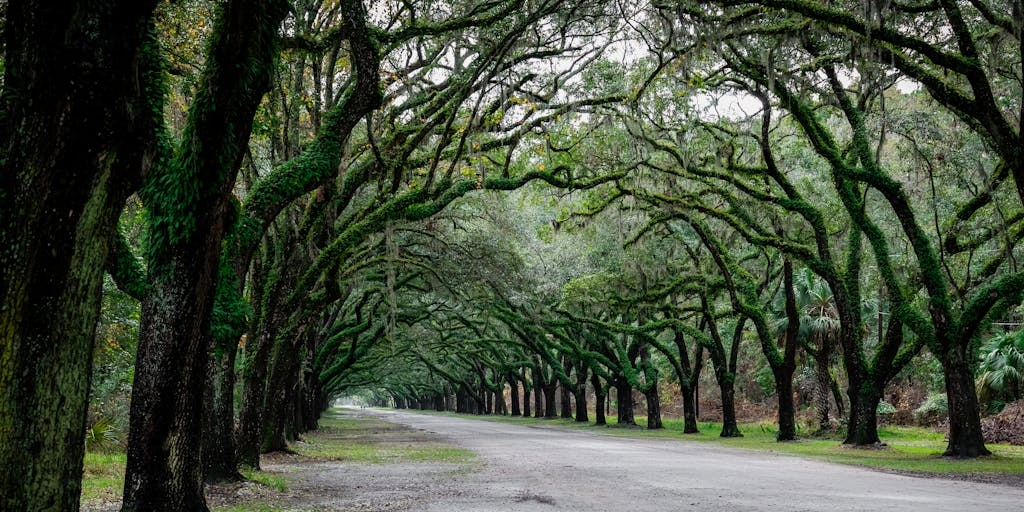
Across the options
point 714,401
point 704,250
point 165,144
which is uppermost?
point 704,250

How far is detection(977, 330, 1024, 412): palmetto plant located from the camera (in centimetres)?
2334

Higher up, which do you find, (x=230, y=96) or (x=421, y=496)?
(x=230, y=96)

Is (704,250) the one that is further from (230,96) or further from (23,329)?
(23,329)

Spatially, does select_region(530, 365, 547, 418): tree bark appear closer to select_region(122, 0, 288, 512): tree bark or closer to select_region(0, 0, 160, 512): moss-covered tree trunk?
select_region(122, 0, 288, 512): tree bark

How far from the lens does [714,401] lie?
50.7 meters

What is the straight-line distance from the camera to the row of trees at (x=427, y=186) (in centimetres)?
426

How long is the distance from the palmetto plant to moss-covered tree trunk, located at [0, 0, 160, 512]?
78.8 ft

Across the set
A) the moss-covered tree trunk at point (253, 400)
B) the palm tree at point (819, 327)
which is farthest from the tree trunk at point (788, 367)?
the moss-covered tree trunk at point (253, 400)

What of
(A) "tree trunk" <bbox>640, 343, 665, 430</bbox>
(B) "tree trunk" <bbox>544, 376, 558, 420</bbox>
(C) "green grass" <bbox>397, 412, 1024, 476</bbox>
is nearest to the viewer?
(C) "green grass" <bbox>397, 412, 1024, 476</bbox>

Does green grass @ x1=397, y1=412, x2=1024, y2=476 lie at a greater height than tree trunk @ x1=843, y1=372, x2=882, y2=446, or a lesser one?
lesser

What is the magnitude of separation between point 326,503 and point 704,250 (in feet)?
62.2

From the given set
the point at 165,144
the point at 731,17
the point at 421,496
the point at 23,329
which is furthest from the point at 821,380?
the point at 23,329

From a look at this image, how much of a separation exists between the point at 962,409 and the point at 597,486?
359 inches

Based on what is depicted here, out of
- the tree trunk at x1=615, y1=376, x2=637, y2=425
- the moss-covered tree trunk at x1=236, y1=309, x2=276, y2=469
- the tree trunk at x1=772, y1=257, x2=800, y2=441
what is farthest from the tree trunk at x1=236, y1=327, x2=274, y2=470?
the tree trunk at x1=615, y1=376, x2=637, y2=425
